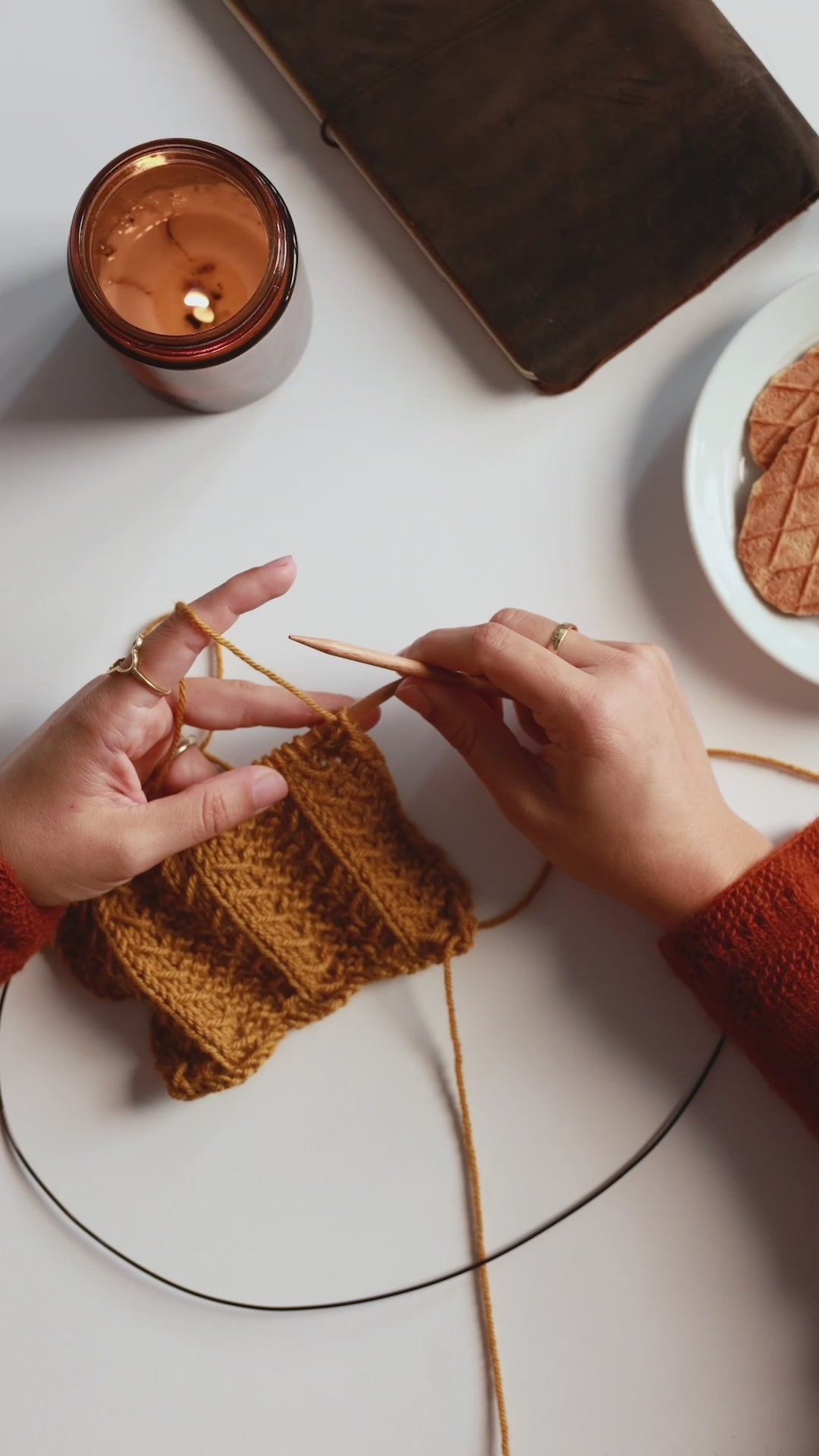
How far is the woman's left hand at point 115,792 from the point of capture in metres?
0.70

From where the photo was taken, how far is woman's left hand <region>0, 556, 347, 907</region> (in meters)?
0.70

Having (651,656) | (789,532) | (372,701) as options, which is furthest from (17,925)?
(789,532)

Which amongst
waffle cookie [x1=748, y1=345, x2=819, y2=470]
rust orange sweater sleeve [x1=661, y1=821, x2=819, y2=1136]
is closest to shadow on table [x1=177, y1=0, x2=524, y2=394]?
waffle cookie [x1=748, y1=345, x2=819, y2=470]

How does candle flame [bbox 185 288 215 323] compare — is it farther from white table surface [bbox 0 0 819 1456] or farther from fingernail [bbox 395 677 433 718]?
fingernail [bbox 395 677 433 718]

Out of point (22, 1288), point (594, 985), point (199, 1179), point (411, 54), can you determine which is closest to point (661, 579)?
point (594, 985)

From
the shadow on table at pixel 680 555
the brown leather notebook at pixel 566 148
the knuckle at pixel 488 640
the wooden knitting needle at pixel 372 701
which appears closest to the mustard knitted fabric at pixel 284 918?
the wooden knitting needle at pixel 372 701

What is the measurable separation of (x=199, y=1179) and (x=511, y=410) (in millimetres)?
700

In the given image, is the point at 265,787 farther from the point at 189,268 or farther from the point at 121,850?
the point at 189,268

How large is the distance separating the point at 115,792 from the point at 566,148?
0.64m

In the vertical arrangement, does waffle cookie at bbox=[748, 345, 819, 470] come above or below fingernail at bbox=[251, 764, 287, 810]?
below

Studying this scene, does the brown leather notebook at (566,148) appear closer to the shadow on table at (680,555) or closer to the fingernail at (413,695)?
the shadow on table at (680,555)

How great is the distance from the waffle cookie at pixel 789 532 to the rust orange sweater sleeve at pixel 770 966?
0.70 ft

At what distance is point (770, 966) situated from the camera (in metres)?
0.72

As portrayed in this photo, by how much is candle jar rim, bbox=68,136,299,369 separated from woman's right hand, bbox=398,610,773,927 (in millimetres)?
265
